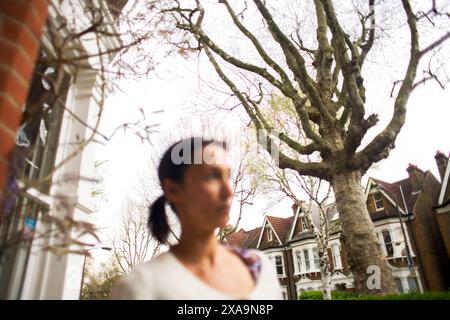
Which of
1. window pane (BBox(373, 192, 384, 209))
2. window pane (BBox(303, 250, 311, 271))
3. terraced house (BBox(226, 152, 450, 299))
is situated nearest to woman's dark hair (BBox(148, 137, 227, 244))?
terraced house (BBox(226, 152, 450, 299))

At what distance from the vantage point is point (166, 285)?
1313 mm

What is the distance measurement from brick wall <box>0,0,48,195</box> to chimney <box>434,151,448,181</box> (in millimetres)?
28038

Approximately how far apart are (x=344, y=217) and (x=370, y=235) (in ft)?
1.63

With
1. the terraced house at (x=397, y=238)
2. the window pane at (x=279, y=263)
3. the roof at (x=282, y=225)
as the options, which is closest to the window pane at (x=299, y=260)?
the terraced house at (x=397, y=238)

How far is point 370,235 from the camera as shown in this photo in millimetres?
5137

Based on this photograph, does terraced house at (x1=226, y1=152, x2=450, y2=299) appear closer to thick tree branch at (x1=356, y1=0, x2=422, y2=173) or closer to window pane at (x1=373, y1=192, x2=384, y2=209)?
window pane at (x1=373, y1=192, x2=384, y2=209)

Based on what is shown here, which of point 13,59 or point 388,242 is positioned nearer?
point 13,59

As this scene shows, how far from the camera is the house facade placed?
2248 mm

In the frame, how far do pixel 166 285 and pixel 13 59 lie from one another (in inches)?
49.6

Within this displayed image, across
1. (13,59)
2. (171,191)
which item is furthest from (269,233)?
(13,59)

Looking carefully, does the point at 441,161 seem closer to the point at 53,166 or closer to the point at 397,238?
the point at 397,238
